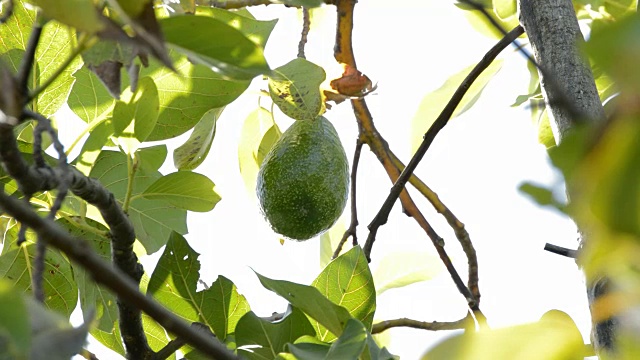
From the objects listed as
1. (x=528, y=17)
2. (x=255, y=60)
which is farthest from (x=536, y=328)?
(x=528, y=17)

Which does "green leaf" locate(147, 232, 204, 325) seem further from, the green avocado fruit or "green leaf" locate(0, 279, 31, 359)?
"green leaf" locate(0, 279, 31, 359)

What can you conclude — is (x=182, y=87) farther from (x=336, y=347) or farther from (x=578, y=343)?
(x=578, y=343)

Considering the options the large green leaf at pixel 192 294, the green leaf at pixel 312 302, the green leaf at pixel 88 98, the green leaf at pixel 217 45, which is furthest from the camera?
the green leaf at pixel 88 98

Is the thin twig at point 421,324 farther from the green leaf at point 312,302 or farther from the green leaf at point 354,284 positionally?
the green leaf at point 312,302

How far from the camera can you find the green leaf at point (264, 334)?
35.0 inches

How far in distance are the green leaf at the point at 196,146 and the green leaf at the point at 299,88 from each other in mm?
122

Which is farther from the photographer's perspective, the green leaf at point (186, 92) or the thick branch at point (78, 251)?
the green leaf at point (186, 92)

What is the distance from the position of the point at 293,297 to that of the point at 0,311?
1.50 ft

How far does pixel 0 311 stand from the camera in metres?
0.35

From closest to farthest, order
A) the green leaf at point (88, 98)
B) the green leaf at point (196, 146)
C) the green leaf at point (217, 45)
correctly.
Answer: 1. the green leaf at point (217, 45)
2. the green leaf at point (88, 98)
3. the green leaf at point (196, 146)

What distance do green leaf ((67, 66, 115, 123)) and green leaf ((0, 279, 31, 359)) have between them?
0.78 m

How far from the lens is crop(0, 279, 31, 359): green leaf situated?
1.13ft

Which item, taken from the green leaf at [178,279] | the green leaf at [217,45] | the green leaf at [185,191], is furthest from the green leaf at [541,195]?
the green leaf at [185,191]

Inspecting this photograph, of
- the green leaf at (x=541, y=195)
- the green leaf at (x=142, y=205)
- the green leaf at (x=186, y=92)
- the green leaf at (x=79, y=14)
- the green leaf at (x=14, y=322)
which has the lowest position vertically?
the green leaf at (x=14, y=322)
